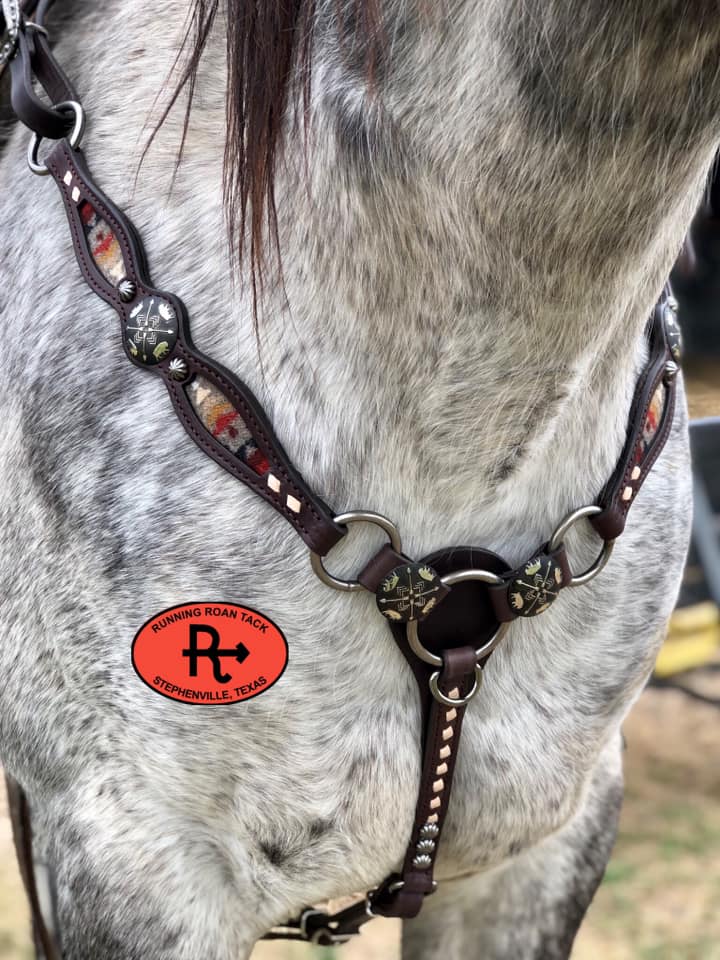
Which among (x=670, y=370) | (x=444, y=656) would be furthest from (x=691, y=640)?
(x=444, y=656)

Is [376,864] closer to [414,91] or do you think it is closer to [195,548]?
[195,548]

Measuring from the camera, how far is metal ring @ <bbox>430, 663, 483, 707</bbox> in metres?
0.95

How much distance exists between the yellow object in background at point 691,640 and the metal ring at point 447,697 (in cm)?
172

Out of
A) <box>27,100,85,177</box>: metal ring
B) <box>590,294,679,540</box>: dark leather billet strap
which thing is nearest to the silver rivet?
<box>590,294,679,540</box>: dark leather billet strap

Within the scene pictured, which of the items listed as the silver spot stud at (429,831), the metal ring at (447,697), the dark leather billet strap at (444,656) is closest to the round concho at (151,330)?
the dark leather billet strap at (444,656)

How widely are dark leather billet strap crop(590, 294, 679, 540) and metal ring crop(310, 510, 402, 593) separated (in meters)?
0.17

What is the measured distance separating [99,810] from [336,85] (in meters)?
0.60

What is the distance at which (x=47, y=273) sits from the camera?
1.00 m

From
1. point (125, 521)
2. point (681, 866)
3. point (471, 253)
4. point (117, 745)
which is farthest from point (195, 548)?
point (681, 866)

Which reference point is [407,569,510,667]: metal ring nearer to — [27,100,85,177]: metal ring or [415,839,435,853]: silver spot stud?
[415,839,435,853]: silver spot stud

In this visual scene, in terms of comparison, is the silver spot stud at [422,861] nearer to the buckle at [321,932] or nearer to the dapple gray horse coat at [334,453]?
the dapple gray horse coat at [334,453]

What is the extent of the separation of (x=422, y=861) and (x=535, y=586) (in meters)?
0.28

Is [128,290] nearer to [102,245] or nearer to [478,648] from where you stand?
[102,245]

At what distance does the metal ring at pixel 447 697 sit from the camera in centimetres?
95
